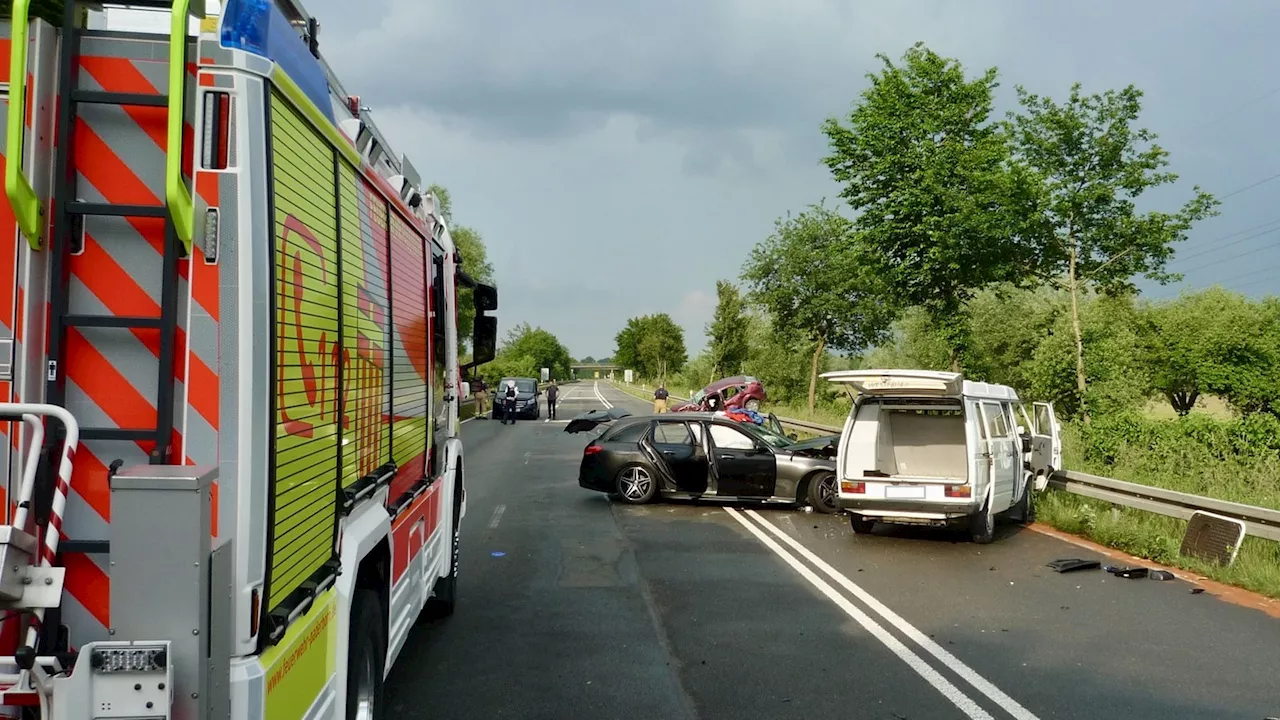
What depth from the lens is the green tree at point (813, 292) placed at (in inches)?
1357

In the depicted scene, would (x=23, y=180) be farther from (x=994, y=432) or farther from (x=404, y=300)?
(x=994, y=432)

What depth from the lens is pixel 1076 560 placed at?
9.95 metres

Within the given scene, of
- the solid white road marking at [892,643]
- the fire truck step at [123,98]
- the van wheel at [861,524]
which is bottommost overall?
the solid white road marking at [892,643]

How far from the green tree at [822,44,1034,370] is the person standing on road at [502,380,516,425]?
18.6 metres

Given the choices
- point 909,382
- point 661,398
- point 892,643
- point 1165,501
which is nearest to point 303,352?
point 892,643

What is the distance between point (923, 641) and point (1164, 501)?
586 centimetres

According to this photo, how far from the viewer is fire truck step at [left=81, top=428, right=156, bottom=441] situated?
2.57 meters

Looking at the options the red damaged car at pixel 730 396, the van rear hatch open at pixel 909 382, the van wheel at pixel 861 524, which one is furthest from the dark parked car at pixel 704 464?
the red damaged car at pixel 730 396

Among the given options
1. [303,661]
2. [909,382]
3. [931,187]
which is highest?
[931,187]

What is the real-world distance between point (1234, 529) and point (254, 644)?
997 cm

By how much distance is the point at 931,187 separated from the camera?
20578 mm

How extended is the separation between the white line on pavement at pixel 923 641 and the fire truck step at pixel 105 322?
190 inches

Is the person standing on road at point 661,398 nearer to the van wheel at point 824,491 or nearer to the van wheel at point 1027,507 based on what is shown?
the van wheel at point 824,491

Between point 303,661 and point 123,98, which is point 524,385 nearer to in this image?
point 303,661
